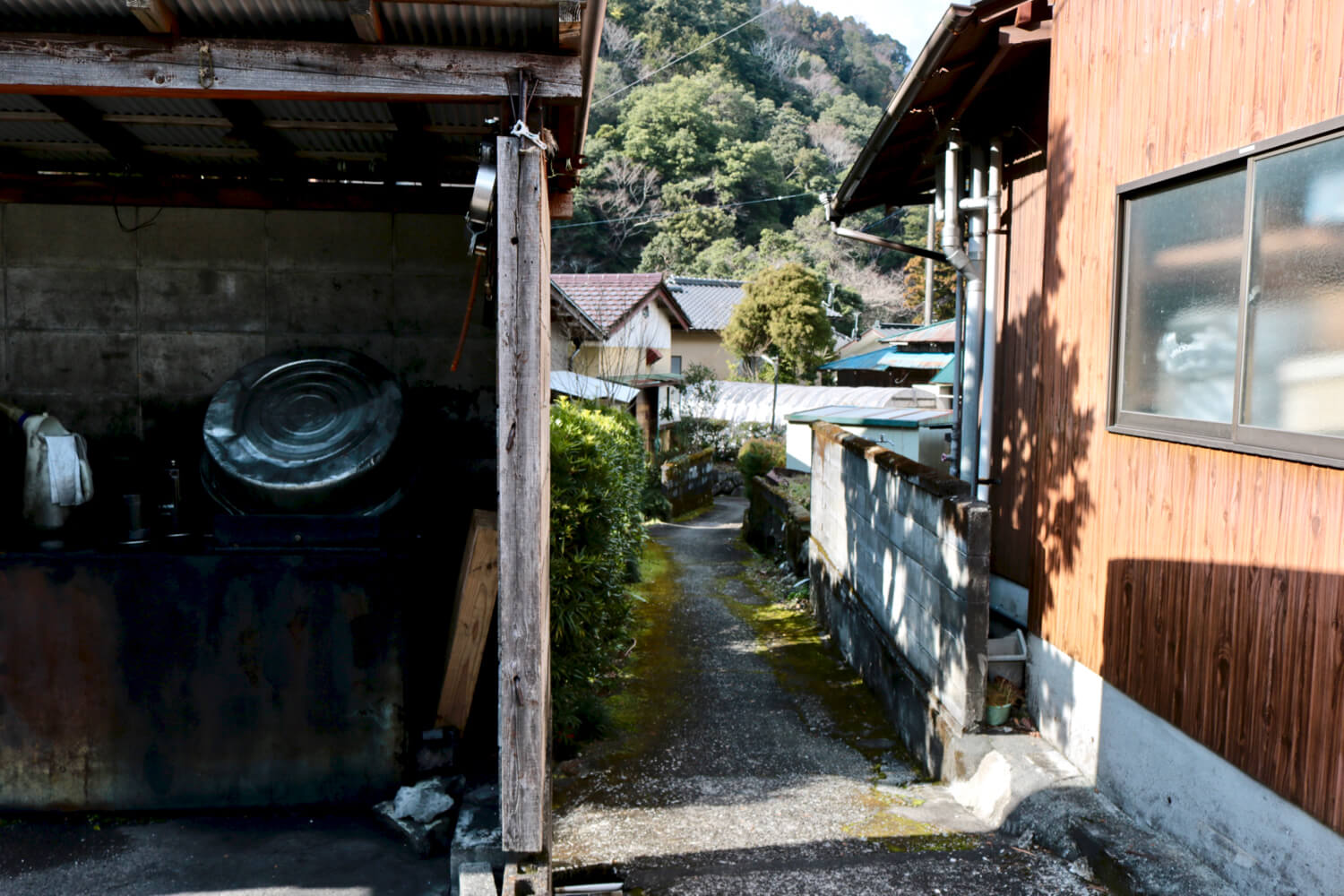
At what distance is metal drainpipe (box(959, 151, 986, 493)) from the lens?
7.02m

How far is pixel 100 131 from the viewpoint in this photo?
4949 millimetres

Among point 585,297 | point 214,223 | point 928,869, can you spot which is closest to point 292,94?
point 214,223

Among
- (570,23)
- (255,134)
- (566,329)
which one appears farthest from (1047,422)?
(566,329)

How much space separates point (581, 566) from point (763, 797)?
2112mm

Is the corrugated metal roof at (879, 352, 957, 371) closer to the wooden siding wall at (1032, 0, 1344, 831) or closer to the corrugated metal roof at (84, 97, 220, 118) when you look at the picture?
the wooden siding wall at (1032, 0, 1344, 831)

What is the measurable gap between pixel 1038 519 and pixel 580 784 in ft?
10.0

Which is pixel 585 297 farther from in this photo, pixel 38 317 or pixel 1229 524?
pixel 1229 524

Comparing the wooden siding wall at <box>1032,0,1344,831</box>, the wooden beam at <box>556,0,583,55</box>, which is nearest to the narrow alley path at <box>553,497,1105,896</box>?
the wooden siding wall at <box>1032,0,1344,831</box>

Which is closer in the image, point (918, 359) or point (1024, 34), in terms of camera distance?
point (1024, 34)

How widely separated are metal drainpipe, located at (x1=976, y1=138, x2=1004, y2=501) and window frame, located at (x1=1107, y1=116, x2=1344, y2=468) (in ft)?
6.55

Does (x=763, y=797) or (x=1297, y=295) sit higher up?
(x=1297, y=295)

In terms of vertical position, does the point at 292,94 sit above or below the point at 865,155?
below

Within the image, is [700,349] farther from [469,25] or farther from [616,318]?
[469,25]

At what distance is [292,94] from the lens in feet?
11.8
